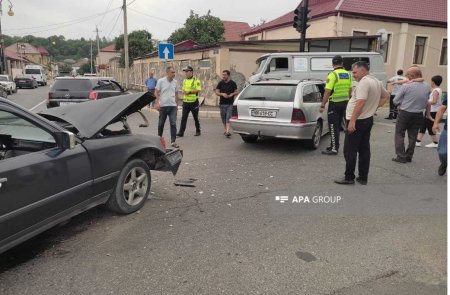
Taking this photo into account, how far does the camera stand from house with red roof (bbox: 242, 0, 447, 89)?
22469mm

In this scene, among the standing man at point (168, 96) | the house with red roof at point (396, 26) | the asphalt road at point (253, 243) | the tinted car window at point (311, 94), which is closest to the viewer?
the asphalt road at point (253, 243)

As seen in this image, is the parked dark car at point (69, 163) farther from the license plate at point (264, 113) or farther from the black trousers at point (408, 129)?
the black trousers at point (408, 129)

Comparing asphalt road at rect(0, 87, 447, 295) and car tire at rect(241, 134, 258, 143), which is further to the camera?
car tire at rect(241, 134, 258, 143)

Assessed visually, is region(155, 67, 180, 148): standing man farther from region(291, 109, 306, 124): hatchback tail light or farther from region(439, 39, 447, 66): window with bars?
region(439, 39, 447, 66): window with bars

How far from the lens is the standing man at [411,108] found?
6.73 metres

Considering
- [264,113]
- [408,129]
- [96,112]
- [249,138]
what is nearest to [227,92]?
[249,138]

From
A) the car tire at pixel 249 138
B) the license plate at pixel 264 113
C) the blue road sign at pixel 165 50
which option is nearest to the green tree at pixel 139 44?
the blue road sign at pixel 165 50

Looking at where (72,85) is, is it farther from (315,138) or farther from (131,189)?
(131,189)

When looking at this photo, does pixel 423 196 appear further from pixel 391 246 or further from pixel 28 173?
pixel 28 173

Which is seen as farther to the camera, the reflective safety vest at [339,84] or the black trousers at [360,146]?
the reflective safety vest at [339,84]

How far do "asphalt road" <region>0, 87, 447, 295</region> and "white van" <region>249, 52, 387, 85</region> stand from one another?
7.85 meters

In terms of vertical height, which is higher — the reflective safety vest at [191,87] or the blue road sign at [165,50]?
the blue road sign at [165,50]

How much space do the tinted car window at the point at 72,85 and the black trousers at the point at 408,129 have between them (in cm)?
925

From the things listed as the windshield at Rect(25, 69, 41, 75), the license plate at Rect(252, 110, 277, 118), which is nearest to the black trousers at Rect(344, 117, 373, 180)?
the license plate at Rect(252, 110, 277, 118)
